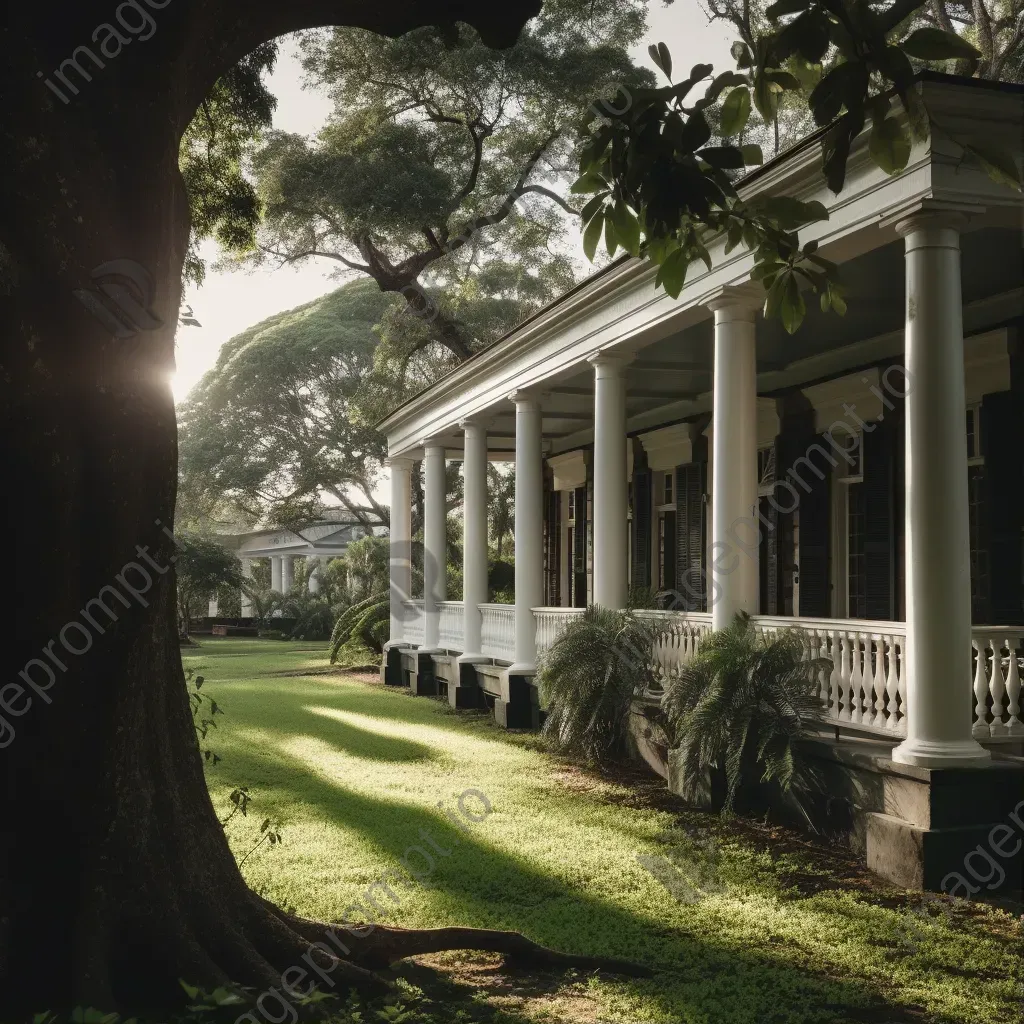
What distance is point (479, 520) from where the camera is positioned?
18.2 meters

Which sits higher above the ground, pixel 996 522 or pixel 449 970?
pixel 996 522

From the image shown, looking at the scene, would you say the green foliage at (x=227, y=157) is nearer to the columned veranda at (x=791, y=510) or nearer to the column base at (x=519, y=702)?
the columned veranda at (x=791, y=510)

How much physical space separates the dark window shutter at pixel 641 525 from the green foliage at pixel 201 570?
23182 millimetres

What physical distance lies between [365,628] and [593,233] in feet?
74.4

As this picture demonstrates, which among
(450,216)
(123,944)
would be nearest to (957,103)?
(123,944)

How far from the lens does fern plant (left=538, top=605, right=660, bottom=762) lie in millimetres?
11422

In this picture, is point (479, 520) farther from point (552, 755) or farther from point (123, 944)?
point (123, 944)

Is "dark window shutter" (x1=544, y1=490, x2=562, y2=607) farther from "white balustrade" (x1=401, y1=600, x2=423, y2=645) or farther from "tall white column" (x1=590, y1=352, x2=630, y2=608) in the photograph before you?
"tall white column" (x1=590, y1=352, x2=630, y2=608)

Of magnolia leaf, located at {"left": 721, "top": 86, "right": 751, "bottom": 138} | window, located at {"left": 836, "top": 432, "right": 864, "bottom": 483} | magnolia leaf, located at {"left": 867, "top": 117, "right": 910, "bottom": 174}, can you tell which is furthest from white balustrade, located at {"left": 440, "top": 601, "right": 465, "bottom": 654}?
magnolia leaf, located at {"left": 867, "top": 117, "right": 910, "bottom": 174}

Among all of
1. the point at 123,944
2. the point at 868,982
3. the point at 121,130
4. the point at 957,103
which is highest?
the point at 957,103

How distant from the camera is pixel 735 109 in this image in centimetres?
339

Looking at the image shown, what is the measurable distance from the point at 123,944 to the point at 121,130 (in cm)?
320

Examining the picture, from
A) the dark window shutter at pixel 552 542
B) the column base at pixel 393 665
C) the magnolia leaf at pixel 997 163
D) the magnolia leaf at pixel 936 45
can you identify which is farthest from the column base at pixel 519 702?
the magnolia leaf at pixel 936 45

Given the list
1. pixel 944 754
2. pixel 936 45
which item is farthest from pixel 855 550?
pixel 936 45
